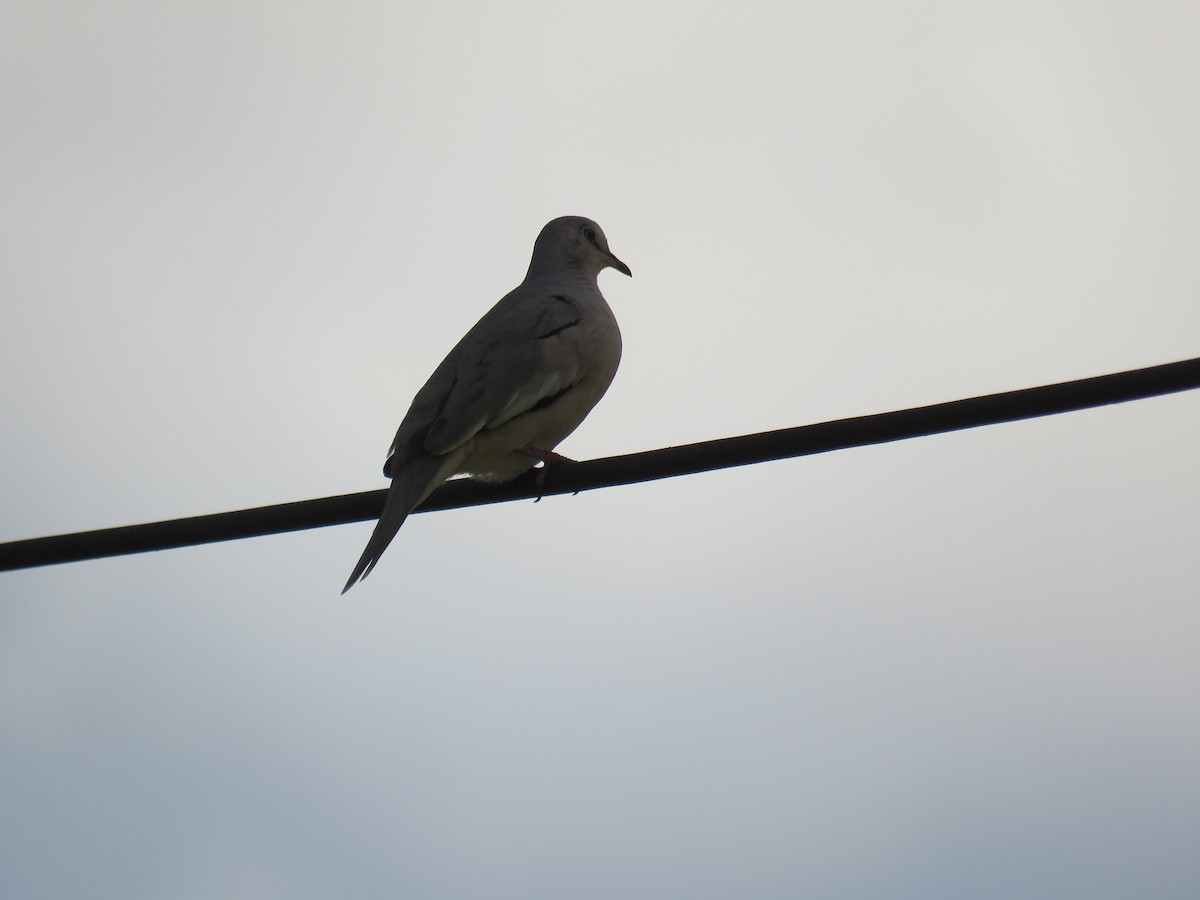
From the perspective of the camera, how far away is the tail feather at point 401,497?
4488mm

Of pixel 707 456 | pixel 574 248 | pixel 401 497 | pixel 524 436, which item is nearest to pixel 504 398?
pixel 524 436

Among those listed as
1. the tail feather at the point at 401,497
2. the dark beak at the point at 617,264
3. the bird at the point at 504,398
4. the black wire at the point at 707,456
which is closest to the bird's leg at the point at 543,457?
the bird at the point at 504,398

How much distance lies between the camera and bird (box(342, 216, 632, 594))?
505cm

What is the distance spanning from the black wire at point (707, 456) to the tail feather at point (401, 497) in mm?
531

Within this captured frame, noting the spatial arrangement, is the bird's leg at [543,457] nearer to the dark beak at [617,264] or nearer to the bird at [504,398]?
the bird at [504,398]

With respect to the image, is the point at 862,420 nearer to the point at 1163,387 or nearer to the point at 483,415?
the point at 1163,387

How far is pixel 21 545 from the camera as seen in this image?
351 cm

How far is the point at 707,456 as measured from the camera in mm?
3562

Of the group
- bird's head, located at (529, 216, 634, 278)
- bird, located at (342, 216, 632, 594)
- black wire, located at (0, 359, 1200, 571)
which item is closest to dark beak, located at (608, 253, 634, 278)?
bird's head, located at (529, 216, 634, 278)

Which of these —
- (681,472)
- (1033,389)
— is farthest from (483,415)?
(1033,389)

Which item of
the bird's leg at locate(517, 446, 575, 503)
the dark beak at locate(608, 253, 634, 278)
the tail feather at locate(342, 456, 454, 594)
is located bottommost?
the tail feather at locate(342, 456, 454, 594)

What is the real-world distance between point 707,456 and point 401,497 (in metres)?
1.66

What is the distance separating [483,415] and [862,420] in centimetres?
227

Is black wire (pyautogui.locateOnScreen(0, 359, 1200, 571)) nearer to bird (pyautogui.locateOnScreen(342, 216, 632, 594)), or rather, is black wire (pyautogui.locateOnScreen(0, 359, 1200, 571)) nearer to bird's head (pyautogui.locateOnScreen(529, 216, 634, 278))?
bird (pyautogui.locateOnScreen(342, 216, 632, 594))
